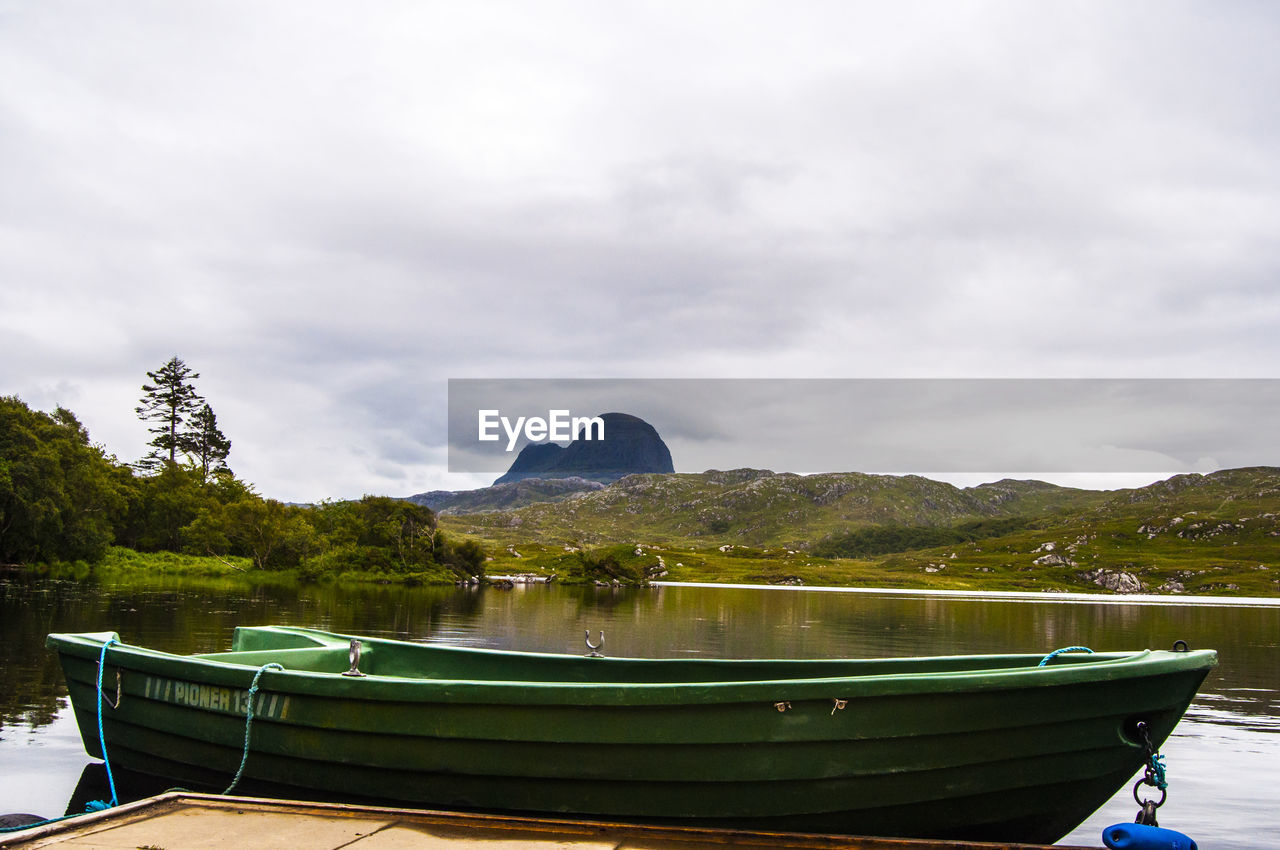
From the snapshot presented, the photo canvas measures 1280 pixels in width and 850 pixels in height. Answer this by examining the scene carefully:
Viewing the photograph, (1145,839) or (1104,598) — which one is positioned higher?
(1145,839)

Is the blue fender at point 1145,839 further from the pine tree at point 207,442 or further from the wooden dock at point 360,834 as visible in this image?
the pine tree at point 207,442

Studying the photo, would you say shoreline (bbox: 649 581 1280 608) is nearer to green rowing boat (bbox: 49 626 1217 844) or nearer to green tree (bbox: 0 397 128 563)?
green tree (bbox: 0 397 128 563)

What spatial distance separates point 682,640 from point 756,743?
107ft

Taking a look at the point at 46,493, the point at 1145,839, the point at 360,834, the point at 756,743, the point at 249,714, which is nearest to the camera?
the point at 360,834

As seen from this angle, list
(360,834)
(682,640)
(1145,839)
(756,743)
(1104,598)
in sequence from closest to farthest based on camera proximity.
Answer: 1. (360,834)
2. (1145,839)
3. (756,743)
4. (682,640)
5. (1104,598)

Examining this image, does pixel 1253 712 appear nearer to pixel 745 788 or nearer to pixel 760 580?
pixel 745 788

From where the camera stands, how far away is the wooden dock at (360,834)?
8.21 metres

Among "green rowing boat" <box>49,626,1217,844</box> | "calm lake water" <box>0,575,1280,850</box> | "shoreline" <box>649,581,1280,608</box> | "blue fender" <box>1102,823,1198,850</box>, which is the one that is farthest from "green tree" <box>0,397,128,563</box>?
"blue fender" <box>1102,823,1198,850</box>

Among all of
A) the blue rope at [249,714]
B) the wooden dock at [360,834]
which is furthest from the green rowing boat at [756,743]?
the wooden dock at [360,834]

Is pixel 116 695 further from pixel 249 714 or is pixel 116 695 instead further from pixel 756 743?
pixel 756 743

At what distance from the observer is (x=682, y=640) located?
41406 millimetres

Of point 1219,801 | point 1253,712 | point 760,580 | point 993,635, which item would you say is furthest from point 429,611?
point 760,580

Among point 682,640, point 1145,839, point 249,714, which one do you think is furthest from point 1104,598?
point 249,714

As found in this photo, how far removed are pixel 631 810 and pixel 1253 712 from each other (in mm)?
22560
